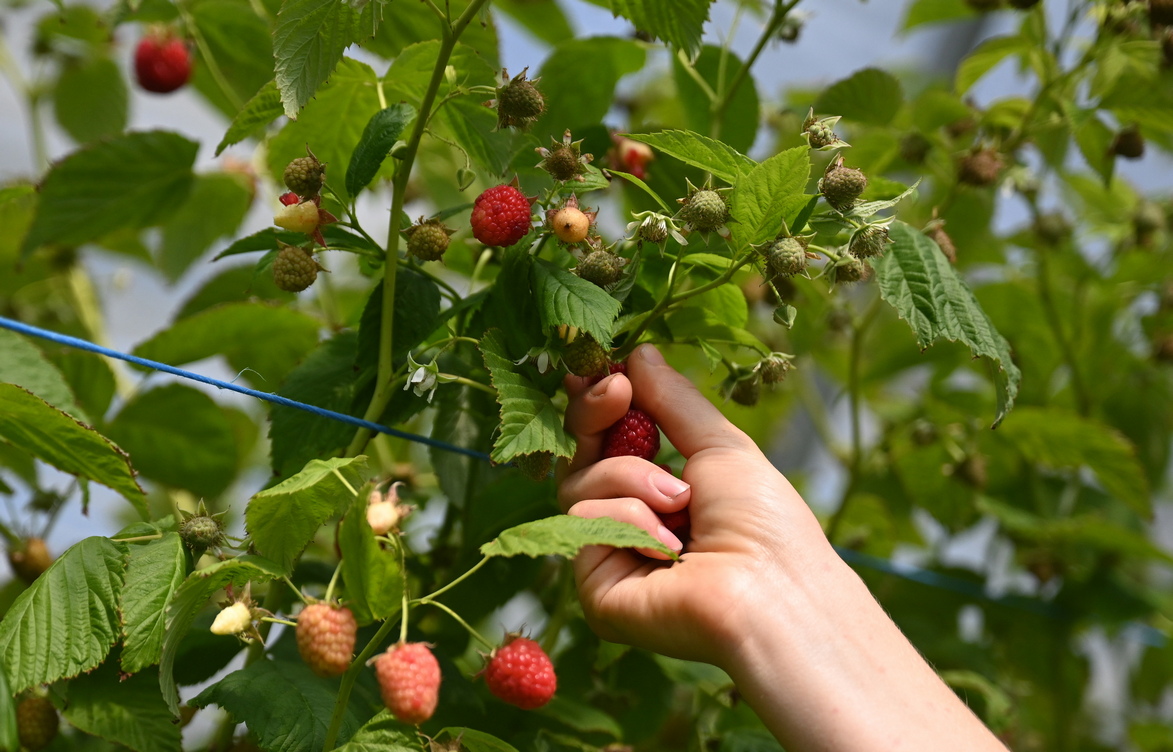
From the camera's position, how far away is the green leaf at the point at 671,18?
2.22 ft

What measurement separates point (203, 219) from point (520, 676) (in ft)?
2.75

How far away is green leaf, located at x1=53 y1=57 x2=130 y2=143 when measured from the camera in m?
1.30

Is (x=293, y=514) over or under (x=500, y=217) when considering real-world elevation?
under

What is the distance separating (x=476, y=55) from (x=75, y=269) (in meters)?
0.83

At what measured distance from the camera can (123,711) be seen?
0.65 meters

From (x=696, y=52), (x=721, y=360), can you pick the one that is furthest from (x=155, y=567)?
(x=696, y=52)

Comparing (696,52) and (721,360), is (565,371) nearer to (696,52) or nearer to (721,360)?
(721,360)

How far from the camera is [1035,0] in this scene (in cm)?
94

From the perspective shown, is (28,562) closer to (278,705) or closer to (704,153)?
(278,705)

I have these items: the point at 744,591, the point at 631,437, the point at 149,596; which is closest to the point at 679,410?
the point at 631,437

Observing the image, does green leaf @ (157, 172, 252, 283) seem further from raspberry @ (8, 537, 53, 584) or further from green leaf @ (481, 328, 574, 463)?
green leaf @ (481, 328, 574, 463)

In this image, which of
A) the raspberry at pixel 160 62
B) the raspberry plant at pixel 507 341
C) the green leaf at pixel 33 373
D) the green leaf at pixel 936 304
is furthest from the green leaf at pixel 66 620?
the raspberry at pixel 160 62

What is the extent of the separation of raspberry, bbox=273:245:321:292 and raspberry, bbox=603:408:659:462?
0.75 ft

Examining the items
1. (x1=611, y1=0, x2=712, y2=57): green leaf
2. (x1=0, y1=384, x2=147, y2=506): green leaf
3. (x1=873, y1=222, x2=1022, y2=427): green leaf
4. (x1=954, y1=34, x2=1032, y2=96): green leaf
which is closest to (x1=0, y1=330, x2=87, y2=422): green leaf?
(x1=0, y1=384, x2=147, y2=506): green leaf
